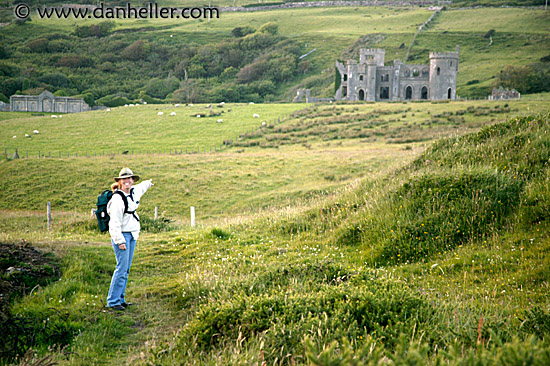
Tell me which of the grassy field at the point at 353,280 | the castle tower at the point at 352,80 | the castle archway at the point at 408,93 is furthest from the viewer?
the castle archway at the point at 408,93

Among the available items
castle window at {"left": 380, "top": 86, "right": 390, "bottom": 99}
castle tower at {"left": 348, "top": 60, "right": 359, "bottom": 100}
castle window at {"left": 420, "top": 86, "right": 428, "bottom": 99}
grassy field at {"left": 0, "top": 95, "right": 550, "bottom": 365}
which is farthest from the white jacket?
castle window at {"left": 420, "top": 86, "right": 428, "bottom": 99}

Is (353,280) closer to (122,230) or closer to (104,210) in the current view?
(122,230)

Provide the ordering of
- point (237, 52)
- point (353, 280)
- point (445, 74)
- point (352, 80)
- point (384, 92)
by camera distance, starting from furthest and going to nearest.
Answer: point (237, 52), point (384, 92), point (352, 80), point (445, 74), point (353, 280)

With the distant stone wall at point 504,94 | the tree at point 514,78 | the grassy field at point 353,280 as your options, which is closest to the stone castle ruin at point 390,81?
the tree at point 514,78

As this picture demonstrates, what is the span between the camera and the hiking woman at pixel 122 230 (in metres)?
8.41

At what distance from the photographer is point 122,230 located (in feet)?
28.8

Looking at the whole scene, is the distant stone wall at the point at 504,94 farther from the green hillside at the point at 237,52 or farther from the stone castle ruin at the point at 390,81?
the stone castle ruin at the point at 390,81

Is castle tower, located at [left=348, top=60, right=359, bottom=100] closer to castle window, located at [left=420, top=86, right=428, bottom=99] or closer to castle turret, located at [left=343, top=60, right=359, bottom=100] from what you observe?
castle turret, located at [left=343, top=60, right=359, bottom=100]

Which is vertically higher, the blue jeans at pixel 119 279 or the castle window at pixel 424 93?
the castle window at pixel 424 93

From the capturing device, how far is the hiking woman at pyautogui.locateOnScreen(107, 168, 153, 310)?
27.6 feet

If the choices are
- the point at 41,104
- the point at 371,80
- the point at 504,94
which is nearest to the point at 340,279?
the point at 504,94

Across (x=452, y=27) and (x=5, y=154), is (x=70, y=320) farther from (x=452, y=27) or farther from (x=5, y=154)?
(x=452, y=27)

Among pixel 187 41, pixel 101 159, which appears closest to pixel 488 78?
pixel 101 159

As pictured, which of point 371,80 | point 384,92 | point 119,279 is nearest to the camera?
point 119,279
